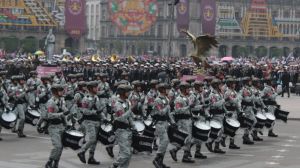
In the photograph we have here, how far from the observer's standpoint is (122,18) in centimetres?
5719

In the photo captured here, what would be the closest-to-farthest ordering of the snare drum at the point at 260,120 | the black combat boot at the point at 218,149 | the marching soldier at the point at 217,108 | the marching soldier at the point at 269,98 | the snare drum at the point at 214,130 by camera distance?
the snare drum at the point at 214,130, the marching soldier at the point at 217,108, the black combat boot at the point at 218,149, the snare drum at the point at 260,120, the marching soldier at the point at 269,98

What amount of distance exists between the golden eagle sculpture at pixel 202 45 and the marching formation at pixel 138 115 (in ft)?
40.1

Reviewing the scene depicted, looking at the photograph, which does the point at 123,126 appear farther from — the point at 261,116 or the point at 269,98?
the point at 269,98

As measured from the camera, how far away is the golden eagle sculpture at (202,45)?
35.9 metres

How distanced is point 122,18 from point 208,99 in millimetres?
38350

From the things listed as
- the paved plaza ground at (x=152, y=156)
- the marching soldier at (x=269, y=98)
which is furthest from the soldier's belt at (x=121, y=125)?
the marching soldier at (x=269, y=98)

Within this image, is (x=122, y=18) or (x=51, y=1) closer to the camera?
(x=122, y=18)

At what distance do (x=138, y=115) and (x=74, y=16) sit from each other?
54.9m

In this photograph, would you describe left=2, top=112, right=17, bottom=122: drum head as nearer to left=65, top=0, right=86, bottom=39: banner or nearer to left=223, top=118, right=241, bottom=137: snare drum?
left=223, top=118, right=241, bottom=137: snare drum

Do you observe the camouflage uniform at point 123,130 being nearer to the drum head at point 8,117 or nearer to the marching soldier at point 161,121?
the marching soldier at point 161,121

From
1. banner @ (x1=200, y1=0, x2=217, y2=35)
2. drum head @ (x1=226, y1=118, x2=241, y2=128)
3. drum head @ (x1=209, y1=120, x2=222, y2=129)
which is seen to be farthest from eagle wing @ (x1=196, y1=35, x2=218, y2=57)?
banner @ (x1=200, y1=0, x2=217, y2=35)

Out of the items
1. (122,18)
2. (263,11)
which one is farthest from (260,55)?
(122,18)

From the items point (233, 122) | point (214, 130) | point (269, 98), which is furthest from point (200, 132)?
point (269, 98)

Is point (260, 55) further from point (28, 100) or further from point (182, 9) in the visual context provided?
point (28, 100)
